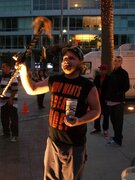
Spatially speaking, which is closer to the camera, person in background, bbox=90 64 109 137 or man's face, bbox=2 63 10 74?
man's face, bbox=2 63 10 74

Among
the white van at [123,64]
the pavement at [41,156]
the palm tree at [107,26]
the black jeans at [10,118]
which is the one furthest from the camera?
the white van at [123,64]

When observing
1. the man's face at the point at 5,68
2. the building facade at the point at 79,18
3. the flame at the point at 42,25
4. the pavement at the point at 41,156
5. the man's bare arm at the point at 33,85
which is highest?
the building facade at the point at 79,18

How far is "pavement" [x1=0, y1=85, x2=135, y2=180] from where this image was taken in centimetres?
657

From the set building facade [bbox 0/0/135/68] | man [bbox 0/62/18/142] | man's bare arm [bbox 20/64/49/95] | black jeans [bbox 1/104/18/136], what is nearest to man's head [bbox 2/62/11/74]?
man [bbox 0/62/18/142]

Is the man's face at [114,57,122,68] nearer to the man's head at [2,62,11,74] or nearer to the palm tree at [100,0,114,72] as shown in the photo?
the man's head at [2,62,11,74]

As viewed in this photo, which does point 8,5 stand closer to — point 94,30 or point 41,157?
point 94,30

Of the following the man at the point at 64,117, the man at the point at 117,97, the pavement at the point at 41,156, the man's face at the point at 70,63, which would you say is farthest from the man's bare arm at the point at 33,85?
the man at the point at 117,97

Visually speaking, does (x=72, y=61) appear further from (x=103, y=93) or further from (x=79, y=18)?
(x=79, y=18)

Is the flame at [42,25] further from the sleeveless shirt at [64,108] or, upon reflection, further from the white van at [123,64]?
the white van at [123,64]

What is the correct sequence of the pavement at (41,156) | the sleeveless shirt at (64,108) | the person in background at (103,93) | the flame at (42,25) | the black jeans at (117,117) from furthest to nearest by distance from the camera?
1. the person in background at (103,93)
2. the black jeans at (117,117)
3. the pavement at (41,156)
4. the flame at (42,25)
5. the sleeveless shirt at (64,108)

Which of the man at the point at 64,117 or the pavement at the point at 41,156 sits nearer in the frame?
the man at the point at 64,117

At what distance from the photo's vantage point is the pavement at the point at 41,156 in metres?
6.57

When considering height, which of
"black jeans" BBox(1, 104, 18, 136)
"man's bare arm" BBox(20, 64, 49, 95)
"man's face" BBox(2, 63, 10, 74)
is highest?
"man's bare arm" BBox(20, 64, 49, 95)

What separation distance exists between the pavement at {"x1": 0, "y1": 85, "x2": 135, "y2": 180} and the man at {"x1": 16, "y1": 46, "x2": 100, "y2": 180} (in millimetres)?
2137
